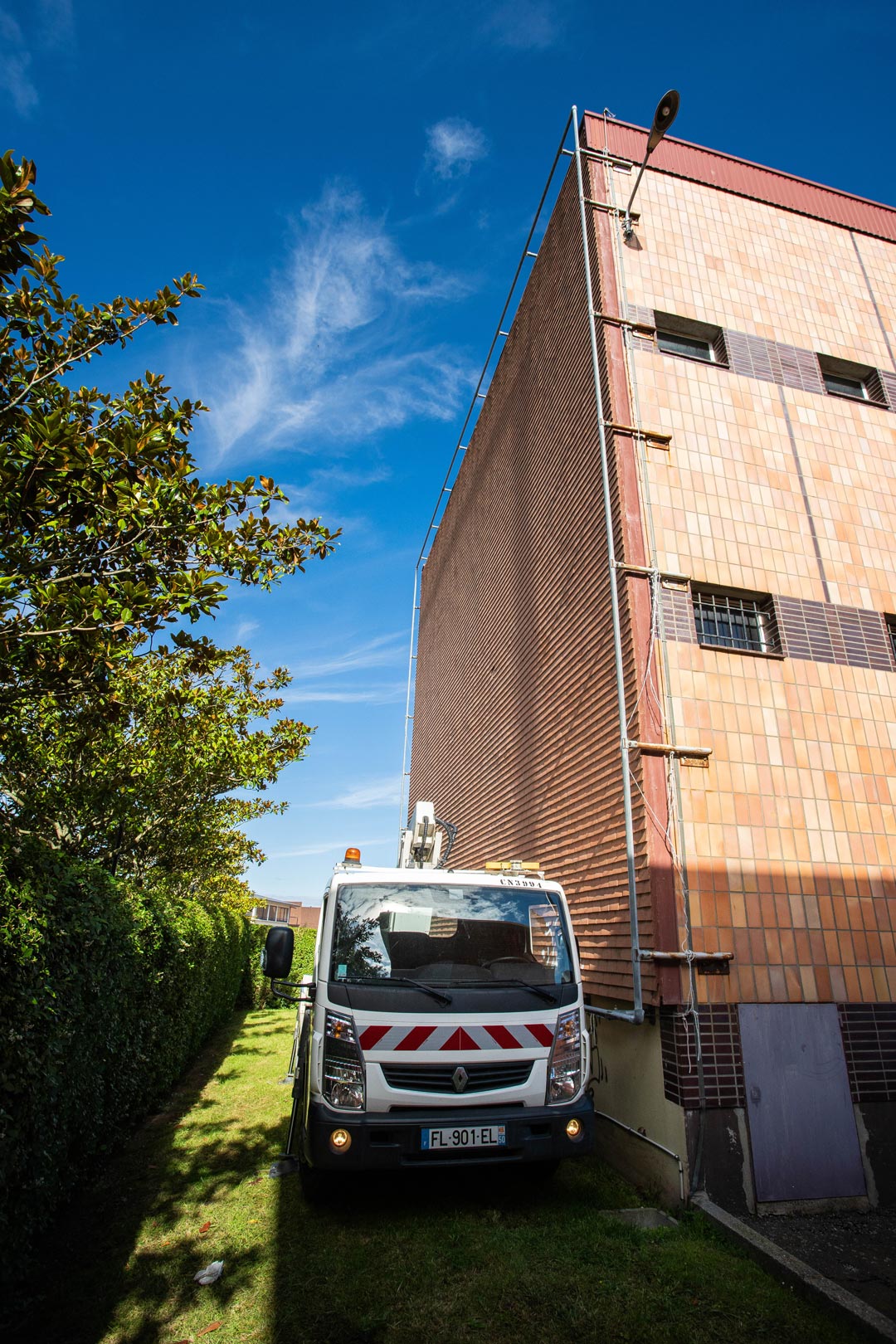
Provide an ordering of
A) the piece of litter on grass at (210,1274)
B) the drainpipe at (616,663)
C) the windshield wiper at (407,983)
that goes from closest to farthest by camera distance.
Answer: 1. the piece of litter on grass at (210,1274)
2. the windshield wiper at (407,983)
3. the drainpipe at (616,663)

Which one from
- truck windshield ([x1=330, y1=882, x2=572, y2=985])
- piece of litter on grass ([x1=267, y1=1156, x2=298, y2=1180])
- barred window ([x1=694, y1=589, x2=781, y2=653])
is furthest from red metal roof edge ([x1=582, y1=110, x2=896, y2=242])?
piece of litter on grass ([x1=267, y1=1156, x2=298, y2=1180])

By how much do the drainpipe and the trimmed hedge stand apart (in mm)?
3900

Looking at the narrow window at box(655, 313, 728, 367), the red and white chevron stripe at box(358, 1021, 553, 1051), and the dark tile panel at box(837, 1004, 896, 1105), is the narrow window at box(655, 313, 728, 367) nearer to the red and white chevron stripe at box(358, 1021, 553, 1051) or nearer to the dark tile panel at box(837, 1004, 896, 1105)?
the dark tile panel at box(837, 1004, 896, 1105)

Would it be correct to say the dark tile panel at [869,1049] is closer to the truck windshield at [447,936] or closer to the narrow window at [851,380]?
the truck windshield at [447,936]

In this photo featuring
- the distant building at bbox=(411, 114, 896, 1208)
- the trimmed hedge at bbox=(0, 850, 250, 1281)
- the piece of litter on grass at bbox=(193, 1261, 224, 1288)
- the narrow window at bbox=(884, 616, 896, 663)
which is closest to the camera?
the trimmed hedge at bbox=(0, 850, 250, 1281)

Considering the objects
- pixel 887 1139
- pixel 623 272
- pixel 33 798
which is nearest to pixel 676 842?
pixel 887 1139

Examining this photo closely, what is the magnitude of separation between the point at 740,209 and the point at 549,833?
929 cm

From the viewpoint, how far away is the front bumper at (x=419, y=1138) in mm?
4211

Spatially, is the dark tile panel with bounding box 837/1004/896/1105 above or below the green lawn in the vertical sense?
above

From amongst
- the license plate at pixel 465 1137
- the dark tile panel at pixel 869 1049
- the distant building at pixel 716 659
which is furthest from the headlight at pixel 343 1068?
the dark tile panel at pixel 869 1049

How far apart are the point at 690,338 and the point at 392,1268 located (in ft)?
32.3

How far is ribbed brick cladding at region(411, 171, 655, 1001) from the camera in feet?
23.1

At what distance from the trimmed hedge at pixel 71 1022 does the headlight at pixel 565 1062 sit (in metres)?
3.08

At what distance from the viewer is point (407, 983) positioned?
4660mm
